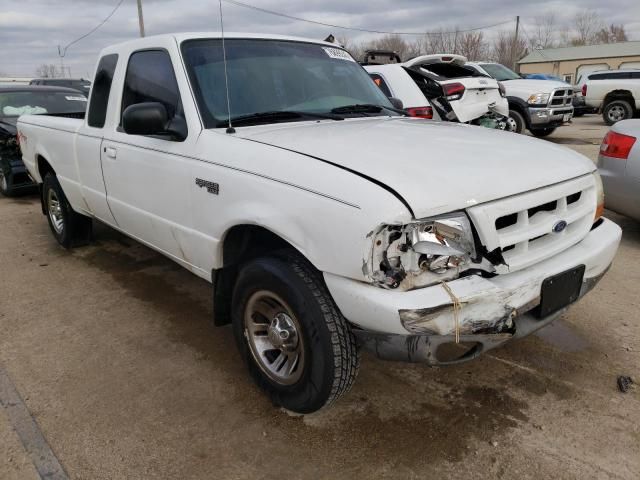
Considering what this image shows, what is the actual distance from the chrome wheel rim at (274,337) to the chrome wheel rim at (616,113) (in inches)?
696

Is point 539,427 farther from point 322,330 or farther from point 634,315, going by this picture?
point 634,315

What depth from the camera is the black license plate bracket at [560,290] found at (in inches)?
92.8

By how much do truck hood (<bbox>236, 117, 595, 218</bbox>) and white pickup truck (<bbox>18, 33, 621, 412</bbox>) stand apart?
12 millimetres

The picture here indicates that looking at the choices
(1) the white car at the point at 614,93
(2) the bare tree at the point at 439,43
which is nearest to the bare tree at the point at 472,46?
(2) the bare tree at the point at 439,43

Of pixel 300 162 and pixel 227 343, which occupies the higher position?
pixel 300 162

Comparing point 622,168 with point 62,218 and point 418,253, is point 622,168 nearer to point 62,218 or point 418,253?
point 418,253

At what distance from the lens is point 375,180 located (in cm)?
213

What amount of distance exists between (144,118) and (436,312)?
187 centimetres

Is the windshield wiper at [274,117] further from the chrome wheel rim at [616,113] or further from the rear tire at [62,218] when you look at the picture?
the chrome wheel rim at [616,113]

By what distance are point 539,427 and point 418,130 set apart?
1692 millimetres

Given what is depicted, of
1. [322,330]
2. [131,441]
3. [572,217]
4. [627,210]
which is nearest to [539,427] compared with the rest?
[572,217]

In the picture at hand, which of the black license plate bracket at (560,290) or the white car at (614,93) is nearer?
the black license plate bracket at (560,290)

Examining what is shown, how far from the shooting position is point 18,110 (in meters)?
8.23

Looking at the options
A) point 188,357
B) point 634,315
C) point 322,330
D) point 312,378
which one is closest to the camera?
point 322,330
